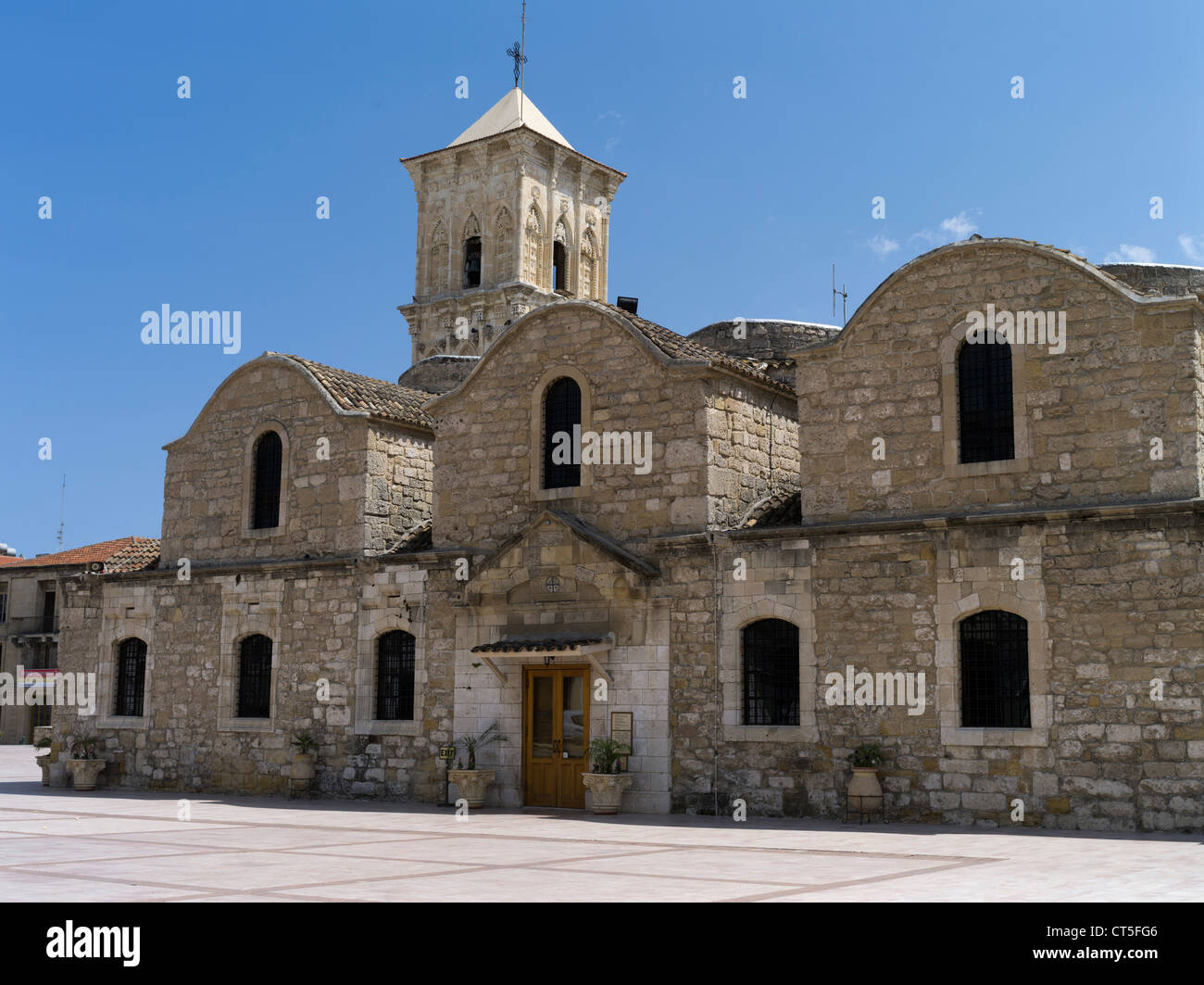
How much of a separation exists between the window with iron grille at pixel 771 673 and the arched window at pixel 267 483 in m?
9.28

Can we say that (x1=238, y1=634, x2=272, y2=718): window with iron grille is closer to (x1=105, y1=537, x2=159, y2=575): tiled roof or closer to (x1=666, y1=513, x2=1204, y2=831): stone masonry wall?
(x1=105, y1=537, x2=159, y2=575): tiled roof

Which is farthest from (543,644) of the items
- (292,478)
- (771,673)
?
(292,478)

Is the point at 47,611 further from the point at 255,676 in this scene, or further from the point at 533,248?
the point at 255,676

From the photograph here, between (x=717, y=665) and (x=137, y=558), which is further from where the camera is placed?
(x=137, y=558)

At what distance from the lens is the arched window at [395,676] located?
65.0 feet

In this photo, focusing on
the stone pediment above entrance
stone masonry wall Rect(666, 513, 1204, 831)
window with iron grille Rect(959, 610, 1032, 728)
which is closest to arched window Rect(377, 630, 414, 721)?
the stone pediment above entrance

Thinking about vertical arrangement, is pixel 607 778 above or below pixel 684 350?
below

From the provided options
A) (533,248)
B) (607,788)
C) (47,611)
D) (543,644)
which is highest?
(533,248)

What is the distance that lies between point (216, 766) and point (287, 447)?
18.1 ft

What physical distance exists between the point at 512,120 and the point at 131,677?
32.6 m

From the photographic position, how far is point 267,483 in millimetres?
22328

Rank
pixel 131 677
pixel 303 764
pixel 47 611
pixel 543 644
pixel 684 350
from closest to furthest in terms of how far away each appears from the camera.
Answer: pixel 543 644
pixel 684 350
pixel 303 764
pixel 131 677
pixel 47 611

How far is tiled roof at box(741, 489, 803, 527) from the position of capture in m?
17.4
